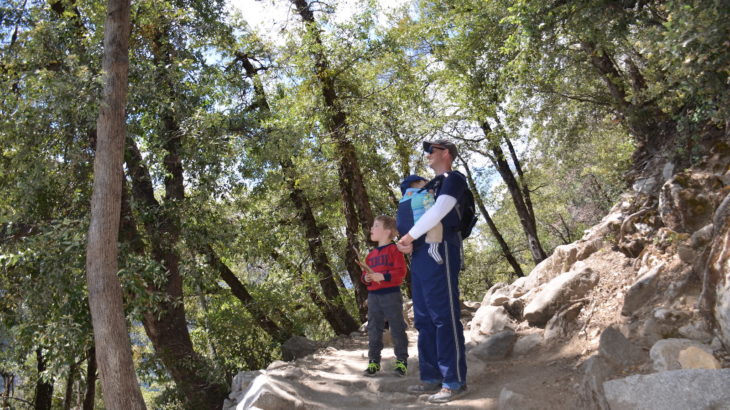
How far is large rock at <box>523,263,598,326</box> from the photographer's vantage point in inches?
244

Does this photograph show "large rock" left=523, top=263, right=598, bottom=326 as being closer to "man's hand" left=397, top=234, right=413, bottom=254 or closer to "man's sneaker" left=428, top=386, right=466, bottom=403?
"man's sneaker" left=428, top=386, right=466, bottom=403

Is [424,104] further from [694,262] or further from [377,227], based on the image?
[694,262]

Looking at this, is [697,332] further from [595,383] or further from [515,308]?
[515,308]

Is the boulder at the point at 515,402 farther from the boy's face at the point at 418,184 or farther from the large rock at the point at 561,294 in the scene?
the large rock at the point at 561,294

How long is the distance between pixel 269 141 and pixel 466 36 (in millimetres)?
7970

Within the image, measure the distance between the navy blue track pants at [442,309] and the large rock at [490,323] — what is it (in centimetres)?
264

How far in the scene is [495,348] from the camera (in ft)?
18.7

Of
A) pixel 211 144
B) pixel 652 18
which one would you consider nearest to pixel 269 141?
pixel 211 144

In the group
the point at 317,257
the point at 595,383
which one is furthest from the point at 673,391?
the point at 317,257

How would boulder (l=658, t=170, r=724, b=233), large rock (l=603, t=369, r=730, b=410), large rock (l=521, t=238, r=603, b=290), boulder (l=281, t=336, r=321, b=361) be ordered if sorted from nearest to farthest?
1. large rock (l=603, t=369, r=730, b=410)
2. boulder (l=658, t=170, r=724, b=233)
3. large rock (l=521, t=238, r=603, b=290)
4. boulder (l=281, t=336, r=321, b=361)

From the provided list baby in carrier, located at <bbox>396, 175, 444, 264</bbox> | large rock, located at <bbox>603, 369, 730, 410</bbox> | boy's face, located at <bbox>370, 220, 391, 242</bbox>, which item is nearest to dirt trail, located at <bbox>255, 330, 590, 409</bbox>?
large rock, located at <bbox>603, 369, 730, 410</bbox>

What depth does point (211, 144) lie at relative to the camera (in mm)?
6820


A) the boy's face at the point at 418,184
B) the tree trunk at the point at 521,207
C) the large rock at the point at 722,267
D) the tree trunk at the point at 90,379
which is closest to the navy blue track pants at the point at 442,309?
the boy's face at the point at 418,184

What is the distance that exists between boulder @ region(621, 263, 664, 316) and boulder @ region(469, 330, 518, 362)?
1.28m
